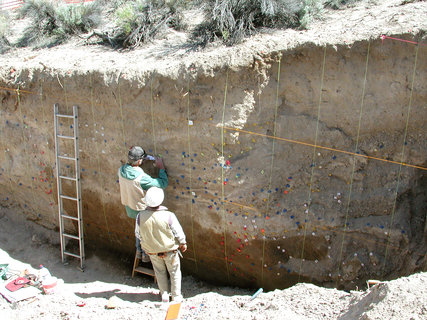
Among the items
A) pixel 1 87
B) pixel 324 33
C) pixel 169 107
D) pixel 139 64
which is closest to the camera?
pixel 324 33

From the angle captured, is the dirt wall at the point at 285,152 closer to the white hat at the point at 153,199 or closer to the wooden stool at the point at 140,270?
the wooden stool at the point at 140,270

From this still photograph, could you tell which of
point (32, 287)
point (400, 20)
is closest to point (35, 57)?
point (32, 287)

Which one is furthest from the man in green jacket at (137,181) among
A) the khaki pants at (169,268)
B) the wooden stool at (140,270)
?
the wooden stool at (140,270)

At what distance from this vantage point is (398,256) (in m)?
4.77

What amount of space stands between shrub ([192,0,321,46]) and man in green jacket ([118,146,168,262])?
2.13 m

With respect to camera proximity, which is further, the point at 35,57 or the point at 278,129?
the point at 35,57

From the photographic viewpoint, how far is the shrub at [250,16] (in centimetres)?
593

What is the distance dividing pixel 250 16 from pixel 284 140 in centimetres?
213

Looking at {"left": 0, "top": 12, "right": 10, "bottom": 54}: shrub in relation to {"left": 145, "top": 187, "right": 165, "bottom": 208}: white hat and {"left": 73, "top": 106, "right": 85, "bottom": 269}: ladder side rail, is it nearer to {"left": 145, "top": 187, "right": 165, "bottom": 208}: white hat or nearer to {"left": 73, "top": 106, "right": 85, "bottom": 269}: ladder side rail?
{"left": 73, "top": 106, "right": 85, "bottom": 269}: ladder side rail

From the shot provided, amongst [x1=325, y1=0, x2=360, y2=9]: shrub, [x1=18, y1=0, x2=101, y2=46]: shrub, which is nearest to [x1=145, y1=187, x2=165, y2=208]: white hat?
[x1=325, y1=0, x2=360, y2=9]: shrub

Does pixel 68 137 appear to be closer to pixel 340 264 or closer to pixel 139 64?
pixel 139 64

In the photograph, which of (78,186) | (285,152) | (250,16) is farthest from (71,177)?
(250,16)

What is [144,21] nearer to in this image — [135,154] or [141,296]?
[135,154]

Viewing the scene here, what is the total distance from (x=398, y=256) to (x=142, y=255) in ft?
10.4
